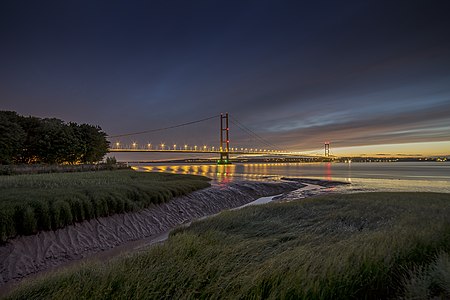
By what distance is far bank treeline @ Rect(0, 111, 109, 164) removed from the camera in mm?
35812

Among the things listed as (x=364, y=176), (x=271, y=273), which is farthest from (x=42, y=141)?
(x=364, y=176)

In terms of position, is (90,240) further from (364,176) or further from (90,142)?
(364,176)

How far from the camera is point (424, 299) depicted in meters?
3.90

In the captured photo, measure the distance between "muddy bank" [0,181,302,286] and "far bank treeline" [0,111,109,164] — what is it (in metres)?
29.3

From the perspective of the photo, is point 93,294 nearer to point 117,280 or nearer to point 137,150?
point 117,280

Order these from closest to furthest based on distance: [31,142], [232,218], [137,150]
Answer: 1. [232,218]
2. [31,142]
3. [137,150]

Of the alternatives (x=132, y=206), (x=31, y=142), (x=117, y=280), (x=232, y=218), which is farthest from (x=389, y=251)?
(x=31, y=142)

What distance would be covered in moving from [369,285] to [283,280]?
158cm

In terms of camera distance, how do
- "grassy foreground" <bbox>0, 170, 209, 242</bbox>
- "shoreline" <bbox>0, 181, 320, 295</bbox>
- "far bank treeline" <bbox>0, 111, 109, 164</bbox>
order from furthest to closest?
1. "far bank treeline" <bbox>0, 111, 109, 164</bbox>
2. "grassy foreground" <bbox>0, 170, 209, 242</bbox>
3. "shoreline" <bbox>0, 181, 320, 295</bbox>

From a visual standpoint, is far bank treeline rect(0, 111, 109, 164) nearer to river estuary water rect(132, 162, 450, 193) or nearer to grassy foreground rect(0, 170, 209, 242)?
river estuary water rect(132, 162, 450, 193)

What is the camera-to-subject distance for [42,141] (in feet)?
124

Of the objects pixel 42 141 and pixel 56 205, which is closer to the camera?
pixel 56 205

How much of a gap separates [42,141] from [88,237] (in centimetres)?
3349

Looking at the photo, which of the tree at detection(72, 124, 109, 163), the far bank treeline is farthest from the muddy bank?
the tree at detection(72, 124, 109, 163)
